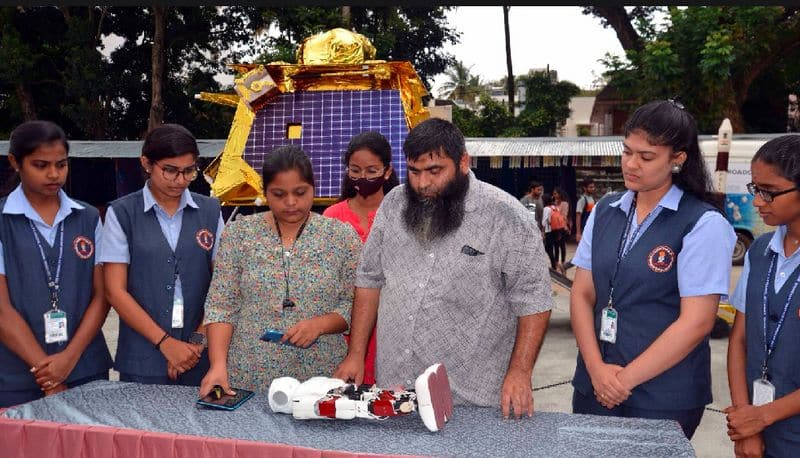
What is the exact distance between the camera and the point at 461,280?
2.11 m

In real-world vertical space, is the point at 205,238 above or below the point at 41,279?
above

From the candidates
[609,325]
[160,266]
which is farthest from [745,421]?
[160,266]

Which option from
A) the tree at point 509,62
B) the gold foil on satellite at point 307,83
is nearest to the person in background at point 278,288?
the gold foil on satellite at point 307,83

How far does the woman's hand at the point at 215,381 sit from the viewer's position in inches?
82.8

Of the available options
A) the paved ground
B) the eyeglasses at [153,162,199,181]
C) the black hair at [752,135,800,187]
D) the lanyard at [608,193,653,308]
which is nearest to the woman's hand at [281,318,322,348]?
the eyeglasses at [153,162,199,181]

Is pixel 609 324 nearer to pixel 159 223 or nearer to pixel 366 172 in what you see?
pixel 366 172

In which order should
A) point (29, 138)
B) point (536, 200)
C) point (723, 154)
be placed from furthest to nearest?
point (536, 200) → point (723, 154) → point (29, 138)

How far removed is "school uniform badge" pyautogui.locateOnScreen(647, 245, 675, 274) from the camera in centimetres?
210

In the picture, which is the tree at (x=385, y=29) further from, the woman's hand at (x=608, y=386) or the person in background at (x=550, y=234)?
the woman's hand at (x=608, y=386)

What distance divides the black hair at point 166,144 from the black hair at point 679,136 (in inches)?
59.4

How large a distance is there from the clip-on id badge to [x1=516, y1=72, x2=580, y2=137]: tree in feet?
60.8

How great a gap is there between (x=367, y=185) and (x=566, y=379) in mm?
3093

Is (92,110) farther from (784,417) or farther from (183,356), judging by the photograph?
(784,417)

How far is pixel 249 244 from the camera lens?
2.27 m
